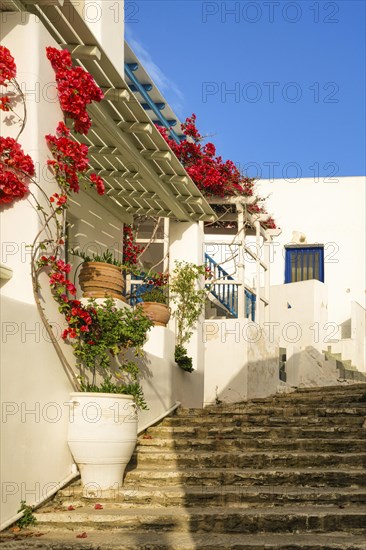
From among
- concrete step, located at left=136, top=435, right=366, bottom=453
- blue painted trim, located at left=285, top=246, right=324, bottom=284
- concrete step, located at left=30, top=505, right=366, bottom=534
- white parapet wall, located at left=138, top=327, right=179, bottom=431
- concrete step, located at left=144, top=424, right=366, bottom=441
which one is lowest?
concrete step, located at left=30, top=505, right=366, bottom=534

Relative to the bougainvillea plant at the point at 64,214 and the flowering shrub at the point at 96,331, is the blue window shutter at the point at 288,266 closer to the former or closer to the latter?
the flowering shrub at the point at 96,331

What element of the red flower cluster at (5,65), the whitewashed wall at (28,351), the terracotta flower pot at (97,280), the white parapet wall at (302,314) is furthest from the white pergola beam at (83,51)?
the white parapet wall at (302,314)

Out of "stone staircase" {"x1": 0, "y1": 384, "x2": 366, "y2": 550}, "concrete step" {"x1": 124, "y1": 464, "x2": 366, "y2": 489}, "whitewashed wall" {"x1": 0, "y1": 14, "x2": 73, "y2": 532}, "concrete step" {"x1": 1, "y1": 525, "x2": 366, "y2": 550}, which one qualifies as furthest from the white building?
"concrete step" {"x1": 124, "y1": 464, "x2": 366, "y2": 489}

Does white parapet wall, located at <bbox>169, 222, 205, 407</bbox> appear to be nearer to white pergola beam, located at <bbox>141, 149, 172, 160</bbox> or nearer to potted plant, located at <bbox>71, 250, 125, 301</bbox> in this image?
white pergola beam, located at <bbox>141, 149, 172, 160</bbox>

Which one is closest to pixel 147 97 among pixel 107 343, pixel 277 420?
pixel 277 420

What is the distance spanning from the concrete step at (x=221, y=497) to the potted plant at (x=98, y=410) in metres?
0.15

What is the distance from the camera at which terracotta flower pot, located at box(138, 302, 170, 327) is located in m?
10.5

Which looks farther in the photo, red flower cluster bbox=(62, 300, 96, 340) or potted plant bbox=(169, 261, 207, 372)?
potted plant bbox=(169, 261, 207, 372)

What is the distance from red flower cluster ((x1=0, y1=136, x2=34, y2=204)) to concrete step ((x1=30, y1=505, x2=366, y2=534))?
2.54 meters

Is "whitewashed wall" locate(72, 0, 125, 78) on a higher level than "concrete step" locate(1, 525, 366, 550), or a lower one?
higher

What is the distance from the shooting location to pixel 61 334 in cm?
686

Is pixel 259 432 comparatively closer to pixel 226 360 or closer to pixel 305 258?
pixel 226 360

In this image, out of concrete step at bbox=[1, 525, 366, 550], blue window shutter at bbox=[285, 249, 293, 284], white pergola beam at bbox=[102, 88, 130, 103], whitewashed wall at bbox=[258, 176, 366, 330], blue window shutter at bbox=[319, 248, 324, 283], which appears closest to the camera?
concrete step at bbox=[1, 525, 366, 550]

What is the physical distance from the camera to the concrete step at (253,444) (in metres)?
8.02
